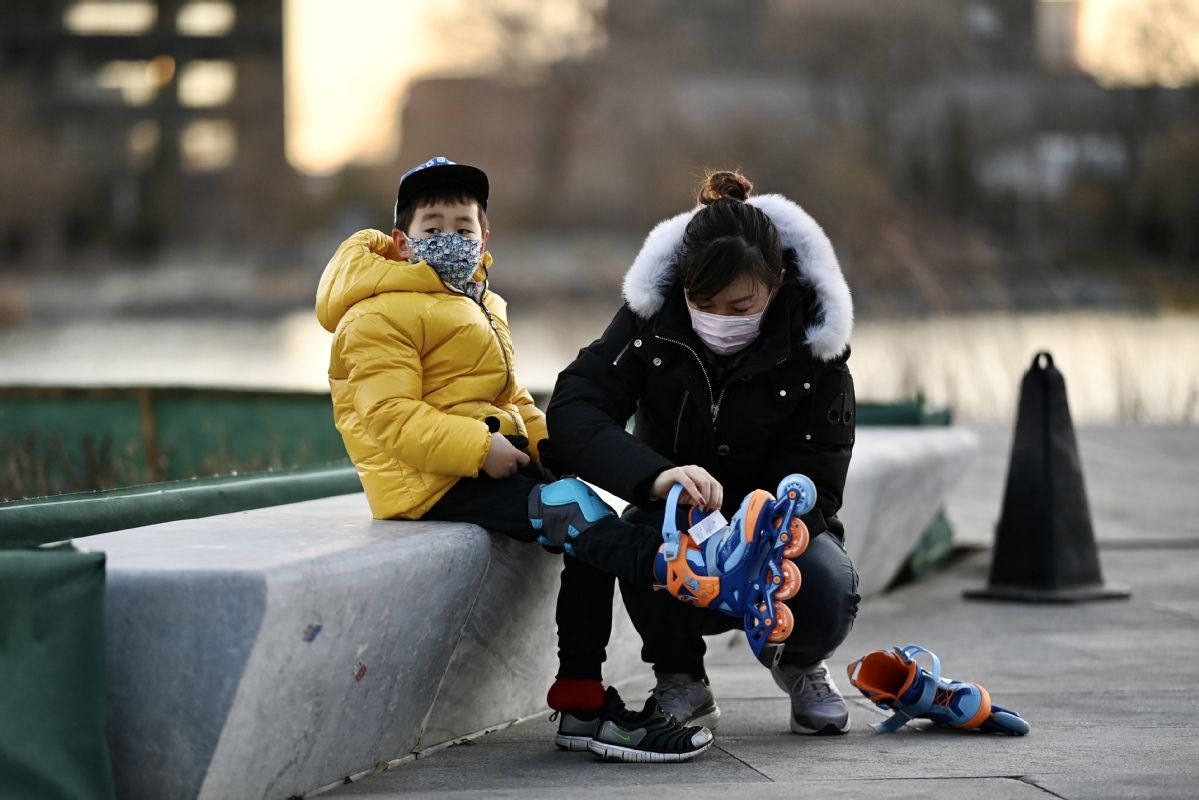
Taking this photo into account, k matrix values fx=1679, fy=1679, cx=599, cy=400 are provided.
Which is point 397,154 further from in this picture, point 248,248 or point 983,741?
point 983,741

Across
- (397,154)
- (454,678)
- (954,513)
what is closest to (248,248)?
(397,154)

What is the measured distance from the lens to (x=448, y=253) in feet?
12.8

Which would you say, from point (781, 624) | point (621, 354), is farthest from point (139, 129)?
point (781, 624)

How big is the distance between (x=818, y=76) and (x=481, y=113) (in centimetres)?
991

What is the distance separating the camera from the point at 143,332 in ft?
126

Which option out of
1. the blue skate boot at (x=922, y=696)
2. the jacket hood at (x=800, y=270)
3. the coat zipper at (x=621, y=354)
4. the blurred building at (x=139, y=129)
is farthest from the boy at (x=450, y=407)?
the blurred building at (x=139, y=129)

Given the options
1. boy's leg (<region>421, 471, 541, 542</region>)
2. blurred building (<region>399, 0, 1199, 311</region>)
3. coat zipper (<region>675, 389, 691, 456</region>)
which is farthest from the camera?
blurred building (<region>399, 0, 1199, 311</region>)

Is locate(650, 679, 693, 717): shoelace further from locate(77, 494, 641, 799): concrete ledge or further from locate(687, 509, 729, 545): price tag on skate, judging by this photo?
locate(687, 509, 729, 545): price tag on skate

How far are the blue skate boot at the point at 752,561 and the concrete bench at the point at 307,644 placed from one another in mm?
482

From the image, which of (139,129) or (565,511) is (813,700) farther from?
(139,129)

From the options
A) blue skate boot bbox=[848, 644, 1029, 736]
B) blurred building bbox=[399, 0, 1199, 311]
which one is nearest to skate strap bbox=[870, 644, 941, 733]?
blue skate boot bbox=[848, 644, 1029, 736]

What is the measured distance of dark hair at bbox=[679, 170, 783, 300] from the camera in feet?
12.3

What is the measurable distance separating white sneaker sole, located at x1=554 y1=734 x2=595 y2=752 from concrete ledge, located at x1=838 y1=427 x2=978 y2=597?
6.31 ft

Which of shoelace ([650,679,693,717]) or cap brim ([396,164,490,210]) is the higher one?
cap brim ([396,164,490,210])
